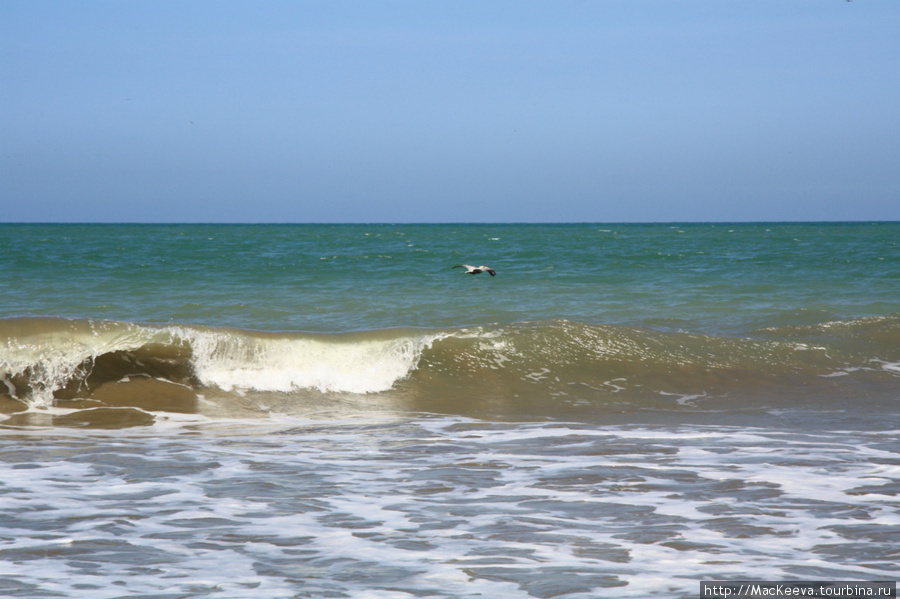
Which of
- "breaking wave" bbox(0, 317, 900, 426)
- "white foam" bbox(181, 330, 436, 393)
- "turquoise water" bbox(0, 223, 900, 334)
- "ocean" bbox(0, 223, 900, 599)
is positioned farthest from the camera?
"turquoise water" bbox(0, 223, 900, 334)

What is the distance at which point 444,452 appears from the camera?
22.2 feet

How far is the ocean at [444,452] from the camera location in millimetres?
4152

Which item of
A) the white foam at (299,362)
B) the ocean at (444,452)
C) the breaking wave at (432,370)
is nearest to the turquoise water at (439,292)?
the ocean at (444,452)

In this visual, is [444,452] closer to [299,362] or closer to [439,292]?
[299,362]

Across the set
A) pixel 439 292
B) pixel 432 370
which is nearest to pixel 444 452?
pixel 432 370

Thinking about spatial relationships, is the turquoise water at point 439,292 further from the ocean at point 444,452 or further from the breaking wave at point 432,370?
the breaking wave at point 432,370

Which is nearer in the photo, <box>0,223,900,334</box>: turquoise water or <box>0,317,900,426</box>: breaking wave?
<box>0,317,900,426</box>: breaking wave

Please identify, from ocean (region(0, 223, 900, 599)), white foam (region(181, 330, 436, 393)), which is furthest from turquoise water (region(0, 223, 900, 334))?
white foam (region(181, 330, 436, 393))

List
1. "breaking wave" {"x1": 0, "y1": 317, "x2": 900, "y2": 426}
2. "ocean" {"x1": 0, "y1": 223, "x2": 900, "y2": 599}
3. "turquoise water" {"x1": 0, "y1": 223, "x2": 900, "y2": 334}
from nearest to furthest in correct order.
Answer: "ocean" {"x1": 0, "y1": 223, "x2": 900, "y2": 599} < "breaking wave" {"x1": 0, "y1": 317, "x2": 900, "y2": 426} < "turquoise water" {"x1": 0, "y1": 223, "x2": 900, "y2": 334}

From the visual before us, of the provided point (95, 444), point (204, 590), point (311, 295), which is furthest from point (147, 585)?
point (311, 295)

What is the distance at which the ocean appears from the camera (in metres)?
4.15

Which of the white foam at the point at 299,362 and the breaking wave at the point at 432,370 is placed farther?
the white foam at the point at 299,362

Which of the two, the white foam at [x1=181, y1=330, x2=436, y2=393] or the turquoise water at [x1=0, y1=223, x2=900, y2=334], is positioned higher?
the turquoise water at [x1=0, y1=223, x2=900, y2=334]

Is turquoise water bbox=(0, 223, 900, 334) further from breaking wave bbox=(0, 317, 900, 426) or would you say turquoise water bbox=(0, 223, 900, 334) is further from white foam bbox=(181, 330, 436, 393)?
white foam bbox=(181, 330, 436, 393)
